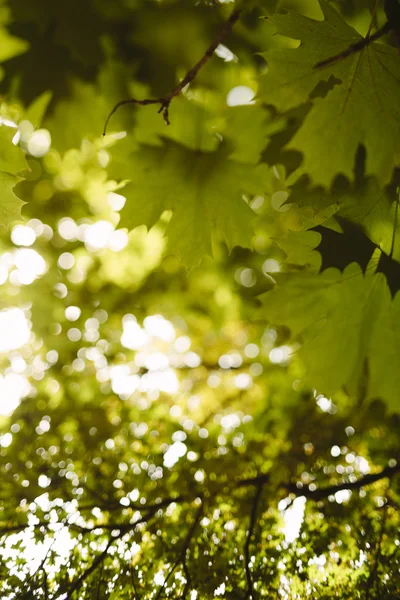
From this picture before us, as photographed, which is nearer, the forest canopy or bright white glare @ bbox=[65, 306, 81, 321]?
the forest canopy

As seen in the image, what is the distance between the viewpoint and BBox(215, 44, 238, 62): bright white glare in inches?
58.9

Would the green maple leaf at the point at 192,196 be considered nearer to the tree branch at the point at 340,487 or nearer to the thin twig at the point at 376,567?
the tree branch at the point at 340,487

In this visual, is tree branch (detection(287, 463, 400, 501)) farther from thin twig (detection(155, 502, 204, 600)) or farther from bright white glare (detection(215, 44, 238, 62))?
bright white glare (detection(215, 44, 238, 62))

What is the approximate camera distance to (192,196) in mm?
1284

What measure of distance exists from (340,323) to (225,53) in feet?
3.35

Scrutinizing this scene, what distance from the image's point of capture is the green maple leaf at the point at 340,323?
1.10 meters

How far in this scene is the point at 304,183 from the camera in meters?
1.19

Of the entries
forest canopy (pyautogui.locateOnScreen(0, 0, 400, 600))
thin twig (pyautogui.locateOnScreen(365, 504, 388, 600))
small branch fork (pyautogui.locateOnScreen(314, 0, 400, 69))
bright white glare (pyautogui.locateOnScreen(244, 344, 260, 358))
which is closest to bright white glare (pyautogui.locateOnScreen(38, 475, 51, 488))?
forest canopy (pyautogui.locateOnScreen(0, 0, 400, 600))

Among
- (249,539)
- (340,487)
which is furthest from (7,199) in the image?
(340,487)

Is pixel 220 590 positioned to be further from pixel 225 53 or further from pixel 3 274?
pixel 3 274

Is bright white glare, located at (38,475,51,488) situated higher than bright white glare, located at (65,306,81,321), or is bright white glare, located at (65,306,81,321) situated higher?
bright white glare, located at (38,475,51,488)

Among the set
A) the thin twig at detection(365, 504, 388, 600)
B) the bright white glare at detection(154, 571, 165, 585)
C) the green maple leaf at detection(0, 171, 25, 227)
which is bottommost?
the bright white glare at detection(154, 571, 165, 585)

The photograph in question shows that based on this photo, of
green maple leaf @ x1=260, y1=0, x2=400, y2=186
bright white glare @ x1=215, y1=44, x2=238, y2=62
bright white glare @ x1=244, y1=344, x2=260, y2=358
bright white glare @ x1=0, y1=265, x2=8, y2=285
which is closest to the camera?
green maple leaf @ x1=260, y1=0, x2=400, y2=186

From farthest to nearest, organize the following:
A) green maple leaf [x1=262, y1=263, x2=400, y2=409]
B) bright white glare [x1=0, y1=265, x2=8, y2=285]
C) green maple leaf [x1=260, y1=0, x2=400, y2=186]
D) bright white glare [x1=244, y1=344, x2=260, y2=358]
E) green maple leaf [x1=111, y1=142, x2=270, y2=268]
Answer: bright white glare [x1=244, y1=344, x2=260, y2=358]
bright white glare [x1=0, y1=265, x2=8, y2=285]
green maple leaf [x1=111, y1=142, x2=270, y2=268]
green maple leaf [x1=262, y1=263, x2=400, y2=409]
green maple leaf [x1=260, y1=0, x2=400, y2=186]
